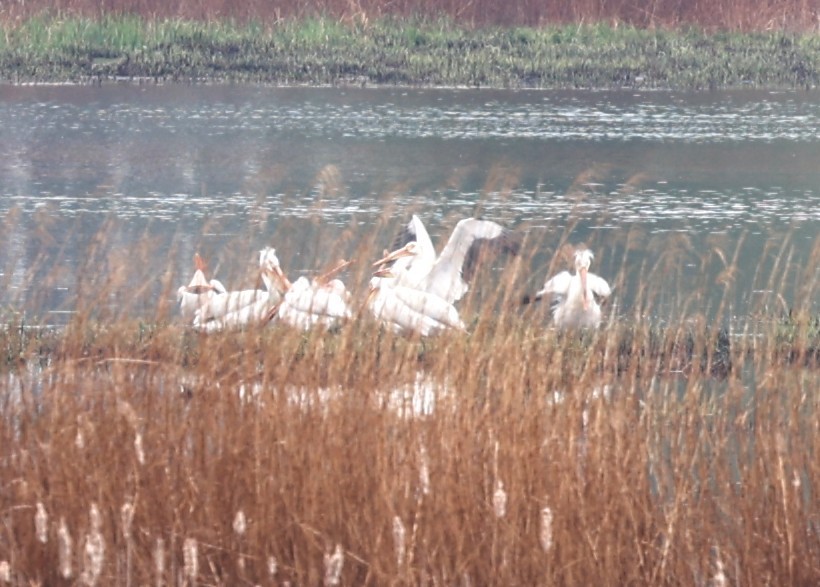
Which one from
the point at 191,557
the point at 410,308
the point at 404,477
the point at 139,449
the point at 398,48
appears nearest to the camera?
the point at 191,557

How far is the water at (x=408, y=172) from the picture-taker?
38.4 ft

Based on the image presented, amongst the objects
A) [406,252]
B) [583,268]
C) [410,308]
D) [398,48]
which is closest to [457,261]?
[406,252]

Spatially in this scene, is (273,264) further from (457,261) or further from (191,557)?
(191,557)

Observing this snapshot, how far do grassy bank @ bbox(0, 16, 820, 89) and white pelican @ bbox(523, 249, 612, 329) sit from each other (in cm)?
1690

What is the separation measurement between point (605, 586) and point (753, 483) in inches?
21.7

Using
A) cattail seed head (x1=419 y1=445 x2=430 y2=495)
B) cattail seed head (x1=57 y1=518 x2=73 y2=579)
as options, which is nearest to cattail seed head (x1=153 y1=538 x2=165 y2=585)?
cattail seed head (x1=57 y1=518 x2=73 y2=579)

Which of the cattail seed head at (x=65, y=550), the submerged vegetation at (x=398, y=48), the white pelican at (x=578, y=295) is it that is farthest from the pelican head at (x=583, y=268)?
the submerged vegetation at (x=398, y=48)

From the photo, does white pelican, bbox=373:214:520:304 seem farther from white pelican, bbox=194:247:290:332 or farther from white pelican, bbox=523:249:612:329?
white pelican, bbox=194:247:290:332

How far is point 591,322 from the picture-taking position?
27.3 ft

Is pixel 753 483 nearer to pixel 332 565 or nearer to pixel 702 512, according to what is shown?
pixel 702 512

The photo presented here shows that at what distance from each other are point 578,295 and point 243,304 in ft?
7.08

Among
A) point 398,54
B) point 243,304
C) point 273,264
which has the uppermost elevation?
point 243,304

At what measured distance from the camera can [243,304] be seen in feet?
22.4

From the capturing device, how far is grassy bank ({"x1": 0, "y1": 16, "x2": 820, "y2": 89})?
83.2 ft
